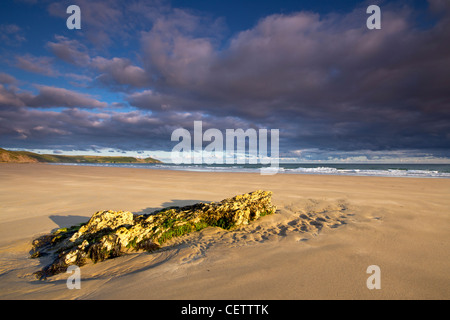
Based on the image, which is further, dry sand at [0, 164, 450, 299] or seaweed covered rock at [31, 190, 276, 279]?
seaweed covered rock at [31, 190, 276, 279]

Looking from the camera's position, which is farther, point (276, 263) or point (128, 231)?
point (128, 231)

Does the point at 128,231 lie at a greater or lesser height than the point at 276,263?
greater

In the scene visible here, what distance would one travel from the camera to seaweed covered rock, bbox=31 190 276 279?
11.4 ft

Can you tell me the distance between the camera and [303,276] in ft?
8.34

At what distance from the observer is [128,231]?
392 cm

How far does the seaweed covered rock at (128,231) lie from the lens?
347 centimetres

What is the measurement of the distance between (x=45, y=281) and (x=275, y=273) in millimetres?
3226

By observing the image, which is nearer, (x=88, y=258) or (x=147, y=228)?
(x=88, y=258)

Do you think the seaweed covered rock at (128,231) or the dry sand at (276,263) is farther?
the seaweed covered rock at (128,231)

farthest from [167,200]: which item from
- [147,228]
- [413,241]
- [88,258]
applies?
[413,241]

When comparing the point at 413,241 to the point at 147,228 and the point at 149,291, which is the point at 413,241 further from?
the point at 147,228

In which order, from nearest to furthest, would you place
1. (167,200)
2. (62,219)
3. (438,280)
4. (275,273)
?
(438,280), (275,273), (62,219), (167,200)
